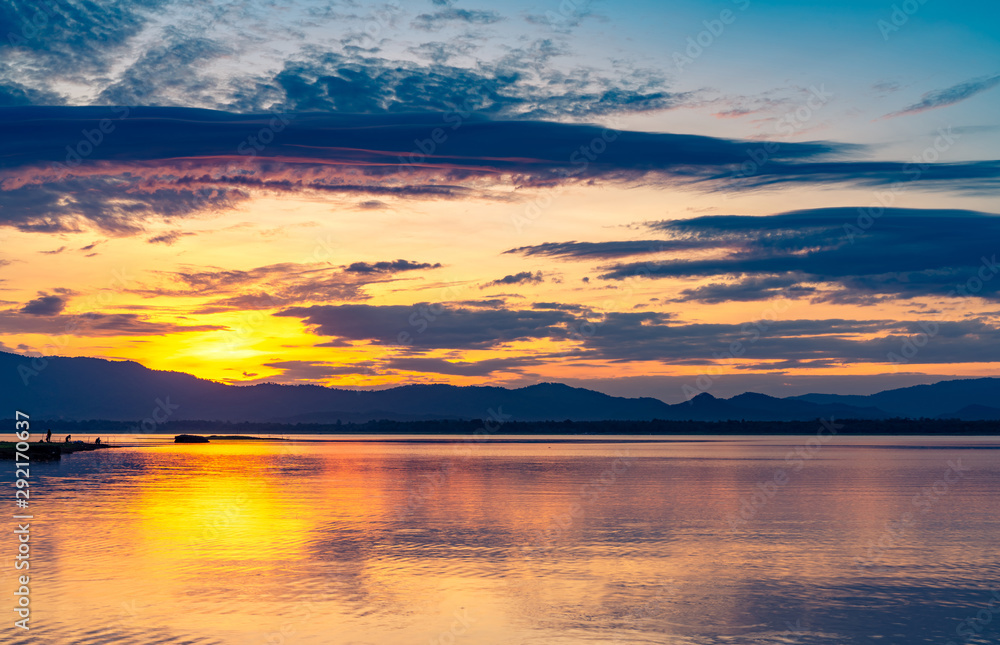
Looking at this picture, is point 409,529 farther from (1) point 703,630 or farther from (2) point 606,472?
(2) point 606,472

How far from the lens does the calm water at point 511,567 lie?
21.8 metres

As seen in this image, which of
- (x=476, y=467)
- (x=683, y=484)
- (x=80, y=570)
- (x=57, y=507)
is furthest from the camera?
(x=476, y=467)

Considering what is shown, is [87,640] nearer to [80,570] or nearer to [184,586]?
[184,586]

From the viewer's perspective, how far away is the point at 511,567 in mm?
29875

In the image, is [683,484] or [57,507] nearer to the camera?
[57,507]

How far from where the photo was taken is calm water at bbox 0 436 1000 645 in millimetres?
21766

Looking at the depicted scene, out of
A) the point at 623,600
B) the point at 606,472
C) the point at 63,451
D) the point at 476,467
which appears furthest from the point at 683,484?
the point at 63,451

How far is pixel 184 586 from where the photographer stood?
2684 cm

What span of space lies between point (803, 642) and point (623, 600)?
580 cm

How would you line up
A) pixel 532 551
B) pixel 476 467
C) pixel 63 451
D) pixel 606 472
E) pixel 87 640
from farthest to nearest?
pixel 63 451 < pixel 476 467 < pixel 606 472 < pixel 532 551 < pixel 87 640

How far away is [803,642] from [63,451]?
416 ft

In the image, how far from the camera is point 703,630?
71.0 ft

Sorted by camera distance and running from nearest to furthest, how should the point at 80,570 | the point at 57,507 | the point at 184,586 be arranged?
1. the point at 184,586
2. the point at 80,570
3. the point at 57,507

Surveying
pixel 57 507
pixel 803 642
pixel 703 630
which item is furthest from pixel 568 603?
pixel 57 507
